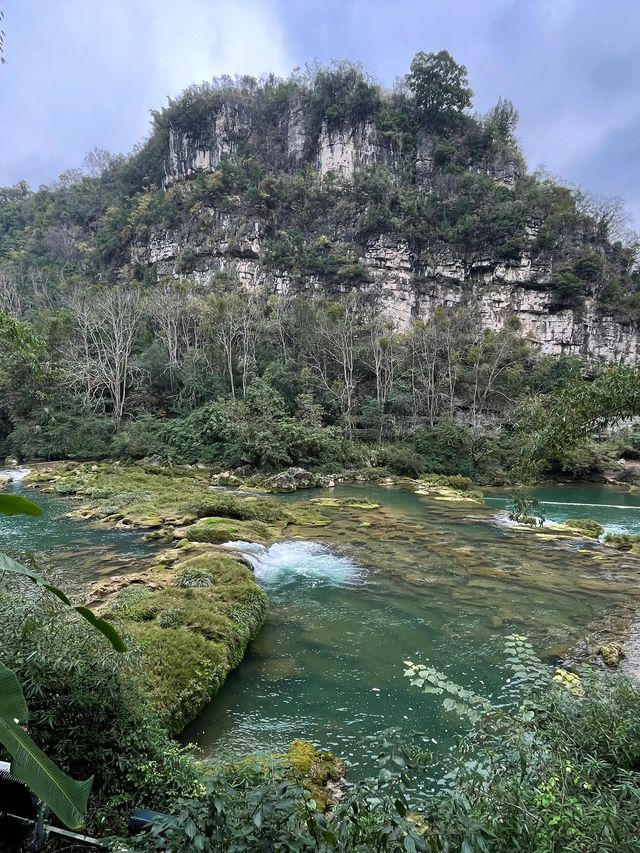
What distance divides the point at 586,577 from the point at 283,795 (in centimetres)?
1009

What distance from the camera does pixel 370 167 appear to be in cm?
5297

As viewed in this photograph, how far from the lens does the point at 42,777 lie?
1673 mm

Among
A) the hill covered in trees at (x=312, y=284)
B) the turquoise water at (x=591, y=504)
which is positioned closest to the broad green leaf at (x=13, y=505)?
the turquoise water at (x=591, y=504)

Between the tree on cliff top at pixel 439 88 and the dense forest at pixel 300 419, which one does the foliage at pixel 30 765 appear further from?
the tree on cliff top at pixel 439 88

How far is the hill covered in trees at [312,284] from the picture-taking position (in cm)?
2933

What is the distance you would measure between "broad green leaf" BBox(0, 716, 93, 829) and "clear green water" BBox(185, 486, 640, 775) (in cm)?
306

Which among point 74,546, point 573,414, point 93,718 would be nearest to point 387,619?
point 573,414

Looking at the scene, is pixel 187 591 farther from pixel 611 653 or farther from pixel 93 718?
pixel 611 653

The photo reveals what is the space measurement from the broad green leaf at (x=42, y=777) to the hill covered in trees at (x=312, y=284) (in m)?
20.0

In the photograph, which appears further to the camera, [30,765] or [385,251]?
[385,251]

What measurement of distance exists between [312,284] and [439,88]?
2983cm

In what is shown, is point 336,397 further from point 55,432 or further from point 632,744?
point 632,744

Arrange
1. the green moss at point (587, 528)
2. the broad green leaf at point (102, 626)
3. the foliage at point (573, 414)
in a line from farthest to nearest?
the green moss at point (587, 528) → the foliage at point (573, 414) → the broad green leaf at point (102, 626)

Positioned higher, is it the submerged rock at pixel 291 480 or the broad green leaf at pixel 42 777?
the broad green leaf at pixel 42 777
